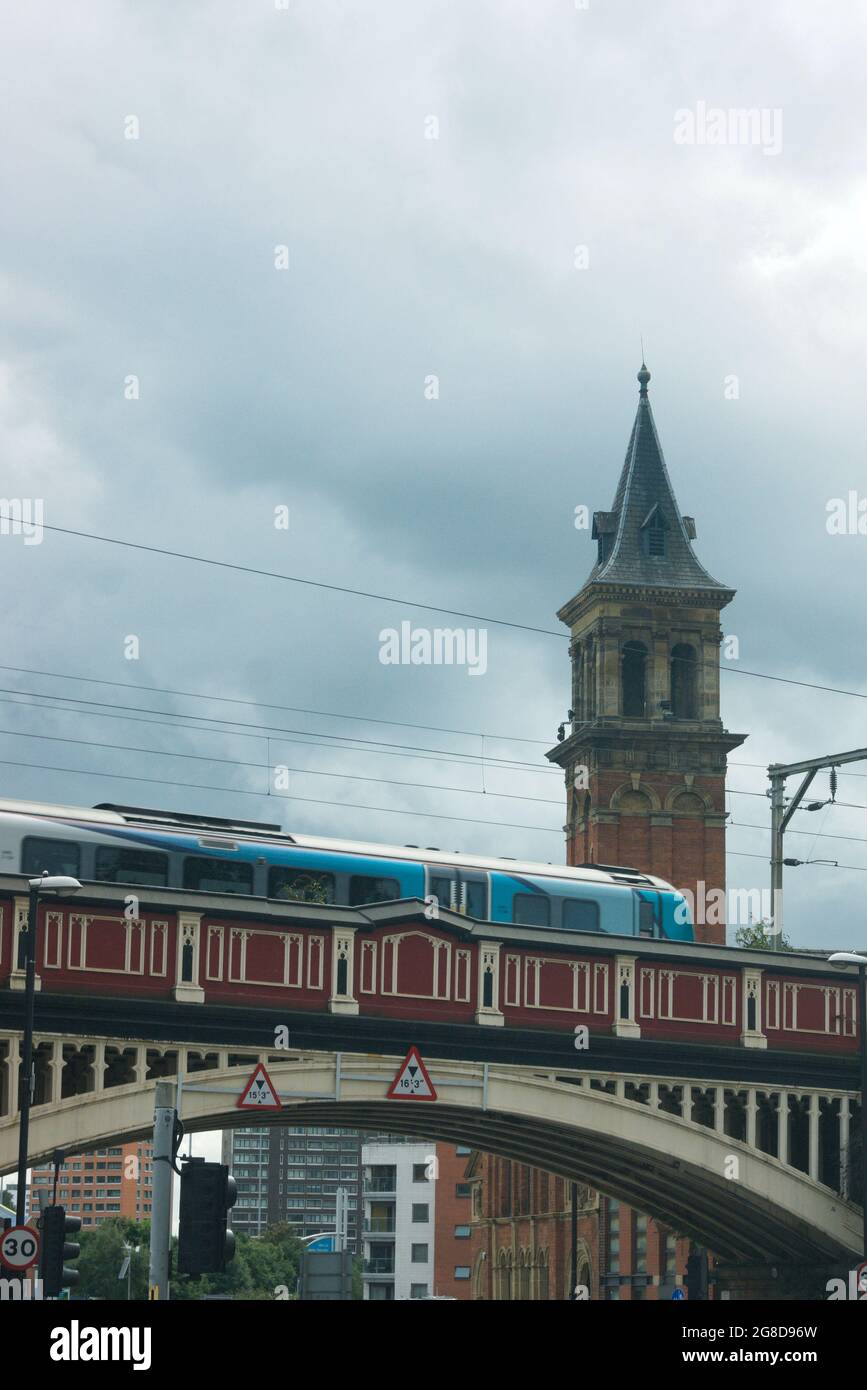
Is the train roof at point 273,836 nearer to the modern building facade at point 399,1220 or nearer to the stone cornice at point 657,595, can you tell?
the stone cornice at point 657,595

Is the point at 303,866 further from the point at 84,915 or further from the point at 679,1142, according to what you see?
the point at 679,1142

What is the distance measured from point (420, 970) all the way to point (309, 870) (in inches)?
122

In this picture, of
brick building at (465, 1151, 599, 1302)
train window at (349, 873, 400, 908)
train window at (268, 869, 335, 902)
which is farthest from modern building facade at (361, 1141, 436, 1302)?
train window at (268, 869, 335, 902)

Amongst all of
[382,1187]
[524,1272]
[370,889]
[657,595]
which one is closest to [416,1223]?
[382,1187]

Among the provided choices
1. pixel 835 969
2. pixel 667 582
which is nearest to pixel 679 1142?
pixel 835 969

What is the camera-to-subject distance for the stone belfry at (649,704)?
88625mm

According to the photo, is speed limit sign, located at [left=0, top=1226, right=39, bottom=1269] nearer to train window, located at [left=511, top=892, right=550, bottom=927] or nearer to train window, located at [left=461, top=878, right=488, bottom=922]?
train window, located at [left=461, top=878, right=488, bottom=922]

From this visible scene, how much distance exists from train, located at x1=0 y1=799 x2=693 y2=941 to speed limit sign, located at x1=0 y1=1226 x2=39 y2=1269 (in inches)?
405

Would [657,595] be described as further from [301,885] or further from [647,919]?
[301,885]

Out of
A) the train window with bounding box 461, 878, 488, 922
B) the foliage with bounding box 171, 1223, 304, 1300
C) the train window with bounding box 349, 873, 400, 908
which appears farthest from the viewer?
the foliage with bounding box 171, 1223, 304, 1300

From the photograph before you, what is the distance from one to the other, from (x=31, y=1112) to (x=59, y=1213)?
20.4 ft

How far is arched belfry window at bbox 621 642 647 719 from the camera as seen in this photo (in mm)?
90688

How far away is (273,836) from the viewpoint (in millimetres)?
39344
